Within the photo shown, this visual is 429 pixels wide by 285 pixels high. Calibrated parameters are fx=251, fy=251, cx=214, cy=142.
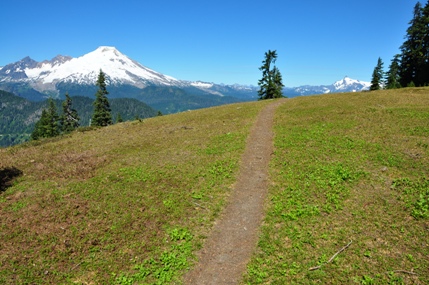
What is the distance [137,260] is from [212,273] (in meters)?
3.16

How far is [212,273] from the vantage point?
9406 mm

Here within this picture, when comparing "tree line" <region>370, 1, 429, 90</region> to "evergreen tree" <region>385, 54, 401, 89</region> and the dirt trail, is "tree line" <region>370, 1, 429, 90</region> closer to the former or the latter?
"evergreen tree" <region>385, 54, 401, 89</region>

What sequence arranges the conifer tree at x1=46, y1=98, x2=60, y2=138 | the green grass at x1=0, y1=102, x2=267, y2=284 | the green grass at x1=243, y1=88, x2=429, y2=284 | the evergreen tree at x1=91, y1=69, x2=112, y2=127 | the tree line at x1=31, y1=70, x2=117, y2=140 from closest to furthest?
1. the green grass at x1=243, y1=88, x2=429, y2=284
2. the green grass at x1=0, y1=102, x2=267, y2=284
3. the evergreen tree at x1=91, y1=69, x2=112, y2=127
4. the tree line at x1=31, y1=70, x2=117, y2=140
5. the conifer tree at x1=46, y1=98, x2=60, y2=138

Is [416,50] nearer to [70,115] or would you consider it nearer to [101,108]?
[101,108]

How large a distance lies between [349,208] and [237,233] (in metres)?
5.70

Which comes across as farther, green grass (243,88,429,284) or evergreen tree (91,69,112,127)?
evergreen tree (91,69,112,127)

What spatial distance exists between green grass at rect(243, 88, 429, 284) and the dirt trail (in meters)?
0.54

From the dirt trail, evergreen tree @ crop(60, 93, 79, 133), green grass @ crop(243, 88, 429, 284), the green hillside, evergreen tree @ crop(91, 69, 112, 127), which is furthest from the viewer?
evergreen tree @ crop(60, 93, 79, 133)

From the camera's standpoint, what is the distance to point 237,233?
1151 cm

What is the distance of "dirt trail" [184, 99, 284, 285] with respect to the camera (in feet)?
30.8

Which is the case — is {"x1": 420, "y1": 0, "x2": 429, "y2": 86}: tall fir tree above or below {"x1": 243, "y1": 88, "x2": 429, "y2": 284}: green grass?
above

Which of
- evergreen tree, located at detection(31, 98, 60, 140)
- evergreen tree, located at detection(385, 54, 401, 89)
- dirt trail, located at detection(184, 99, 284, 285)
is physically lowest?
dirt trail, located at detection(184, 99, 284, 285)

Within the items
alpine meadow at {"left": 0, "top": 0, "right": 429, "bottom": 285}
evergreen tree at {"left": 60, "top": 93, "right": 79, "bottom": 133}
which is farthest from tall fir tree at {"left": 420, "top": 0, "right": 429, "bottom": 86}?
evergreen tree at {"left": 60, "top": 93, "right": 79, "bottom": 133}

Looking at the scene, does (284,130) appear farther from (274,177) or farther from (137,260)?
(137,260)
